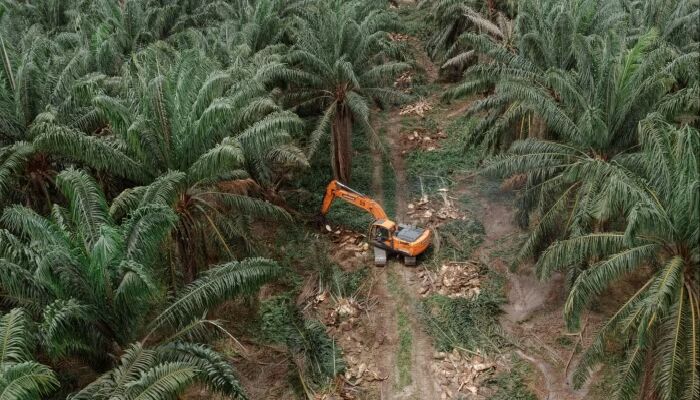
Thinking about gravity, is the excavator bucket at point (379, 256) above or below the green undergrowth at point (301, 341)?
above

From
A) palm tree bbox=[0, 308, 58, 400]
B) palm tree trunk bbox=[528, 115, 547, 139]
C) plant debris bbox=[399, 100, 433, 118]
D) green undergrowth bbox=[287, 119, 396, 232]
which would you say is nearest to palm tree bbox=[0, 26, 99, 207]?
palm tree bbox=[0, 308, 58, 400]

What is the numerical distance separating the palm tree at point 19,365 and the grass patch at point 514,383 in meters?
9.86

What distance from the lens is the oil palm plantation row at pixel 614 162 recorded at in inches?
412

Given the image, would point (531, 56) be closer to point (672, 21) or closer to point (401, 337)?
point (672, 21)

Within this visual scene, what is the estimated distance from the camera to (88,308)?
1059cm

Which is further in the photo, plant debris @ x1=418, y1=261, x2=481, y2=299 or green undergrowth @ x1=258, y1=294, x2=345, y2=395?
plant debris @ x1=418, y1=261, x2=481, y2=299

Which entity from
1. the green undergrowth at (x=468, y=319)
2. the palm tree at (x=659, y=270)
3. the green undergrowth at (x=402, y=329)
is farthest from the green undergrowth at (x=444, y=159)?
the palm tree at (x=659, y=270)

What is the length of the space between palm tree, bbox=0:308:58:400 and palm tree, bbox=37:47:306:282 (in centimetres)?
→ 346

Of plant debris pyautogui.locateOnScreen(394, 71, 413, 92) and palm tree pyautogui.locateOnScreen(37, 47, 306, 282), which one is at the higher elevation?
palm tree pyautogui.locateOnScreen(37, 47, 306, 282)

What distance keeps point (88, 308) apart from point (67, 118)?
6691 millimetres

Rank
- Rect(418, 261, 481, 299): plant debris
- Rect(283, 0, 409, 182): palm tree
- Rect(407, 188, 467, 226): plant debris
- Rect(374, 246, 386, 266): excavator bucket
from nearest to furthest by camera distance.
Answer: Rect(418, 261, 481, 299): plant debris → Rect(374, 246, 386, 266): excavator bucket → Rect(283, 0, 409, 182): palm tree → Rect(407, 188, 467, 226): plant debris

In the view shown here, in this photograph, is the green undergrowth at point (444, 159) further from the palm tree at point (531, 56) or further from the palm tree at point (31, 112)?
the palm tree at point (31, 112)

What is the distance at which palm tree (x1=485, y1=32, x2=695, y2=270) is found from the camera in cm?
1376

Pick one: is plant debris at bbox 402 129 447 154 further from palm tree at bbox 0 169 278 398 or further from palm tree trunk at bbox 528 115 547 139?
palm tree at bbox 0 169 278 398
